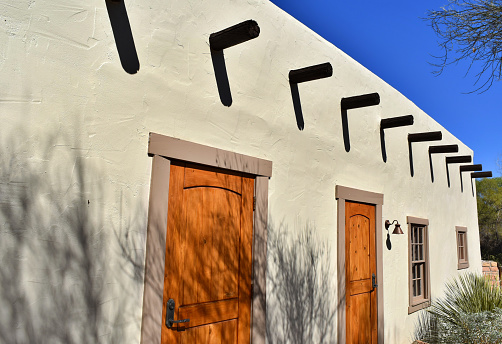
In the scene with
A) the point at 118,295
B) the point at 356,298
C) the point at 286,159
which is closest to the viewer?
the point at 118,295

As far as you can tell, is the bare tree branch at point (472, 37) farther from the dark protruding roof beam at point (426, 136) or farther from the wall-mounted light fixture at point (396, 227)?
the dark protruding roof beam at point (426, 136)

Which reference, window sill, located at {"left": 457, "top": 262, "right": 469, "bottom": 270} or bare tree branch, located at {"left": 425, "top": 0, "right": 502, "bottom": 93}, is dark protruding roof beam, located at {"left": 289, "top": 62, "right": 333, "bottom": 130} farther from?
window sill, located at {"left": 457, "top": 262, "right": 469, "bottom": 270}

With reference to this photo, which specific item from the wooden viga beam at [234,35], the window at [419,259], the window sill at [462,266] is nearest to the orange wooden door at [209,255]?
the wooden viga beam at [234,35]

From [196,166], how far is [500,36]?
365 centimetres

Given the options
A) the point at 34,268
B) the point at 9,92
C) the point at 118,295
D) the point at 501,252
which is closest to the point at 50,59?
the point at 9,92

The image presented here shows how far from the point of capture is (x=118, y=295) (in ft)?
9.64

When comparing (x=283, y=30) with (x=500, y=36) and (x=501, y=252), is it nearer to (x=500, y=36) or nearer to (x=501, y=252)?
(x=500, y=36)

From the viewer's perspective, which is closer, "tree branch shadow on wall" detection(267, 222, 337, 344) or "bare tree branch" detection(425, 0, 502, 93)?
"tree branch shadow on wall" detection(267, 222, 337, 344)

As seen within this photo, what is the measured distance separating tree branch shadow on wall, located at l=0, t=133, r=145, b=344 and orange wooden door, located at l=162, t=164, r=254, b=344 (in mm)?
425

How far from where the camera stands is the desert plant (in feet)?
21.1

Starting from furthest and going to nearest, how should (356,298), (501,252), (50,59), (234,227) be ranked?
(501,252) < (356,298) < (234,227) < (50,59)

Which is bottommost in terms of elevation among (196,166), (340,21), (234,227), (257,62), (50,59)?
(234,227)

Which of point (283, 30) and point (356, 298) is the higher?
point (283, 30)

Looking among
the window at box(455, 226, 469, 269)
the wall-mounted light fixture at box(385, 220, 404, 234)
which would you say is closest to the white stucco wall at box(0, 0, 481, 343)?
the wall-mounted light fixture at box(385, 220, 404, 234)
